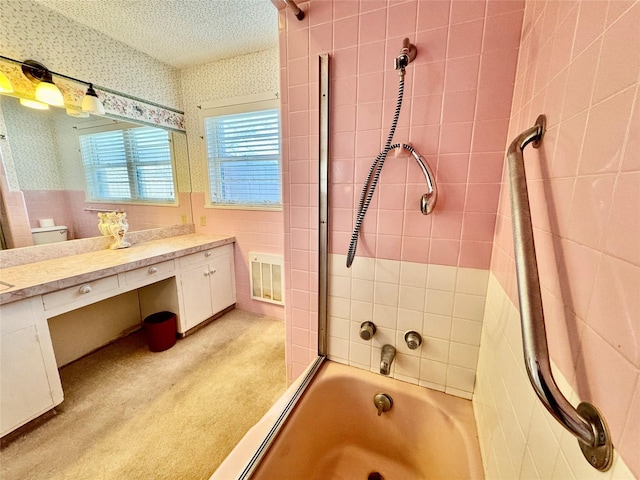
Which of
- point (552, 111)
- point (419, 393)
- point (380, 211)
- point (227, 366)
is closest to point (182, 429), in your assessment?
point (227, 366)

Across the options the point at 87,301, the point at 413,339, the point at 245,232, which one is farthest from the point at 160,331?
the point at 413,339

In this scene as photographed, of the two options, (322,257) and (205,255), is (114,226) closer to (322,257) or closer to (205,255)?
(205,255)

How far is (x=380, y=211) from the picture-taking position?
113 centimetres

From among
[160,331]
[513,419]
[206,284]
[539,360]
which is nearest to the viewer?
[539,360]

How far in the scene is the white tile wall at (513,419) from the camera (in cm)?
43

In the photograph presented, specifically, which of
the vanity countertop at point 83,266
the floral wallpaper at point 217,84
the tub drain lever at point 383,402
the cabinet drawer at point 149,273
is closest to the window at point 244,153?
the floral wallpaper at point 217,84

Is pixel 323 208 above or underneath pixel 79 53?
underneath

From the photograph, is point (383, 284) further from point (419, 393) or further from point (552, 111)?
point (552, 111)

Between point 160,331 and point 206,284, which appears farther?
point 206,284

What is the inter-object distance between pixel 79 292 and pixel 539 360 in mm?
2117

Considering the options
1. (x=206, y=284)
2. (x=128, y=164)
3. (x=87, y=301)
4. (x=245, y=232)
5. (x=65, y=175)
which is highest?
Result: (x=128, y=164)

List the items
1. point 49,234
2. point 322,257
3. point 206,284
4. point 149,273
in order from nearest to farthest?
point 322,257, point 49,234, point 149,273, point 206,284

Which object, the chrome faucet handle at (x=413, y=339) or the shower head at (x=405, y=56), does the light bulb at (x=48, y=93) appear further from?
the chrome faucet handle at (x=413, y=339)

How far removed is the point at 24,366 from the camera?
1.30 metres
